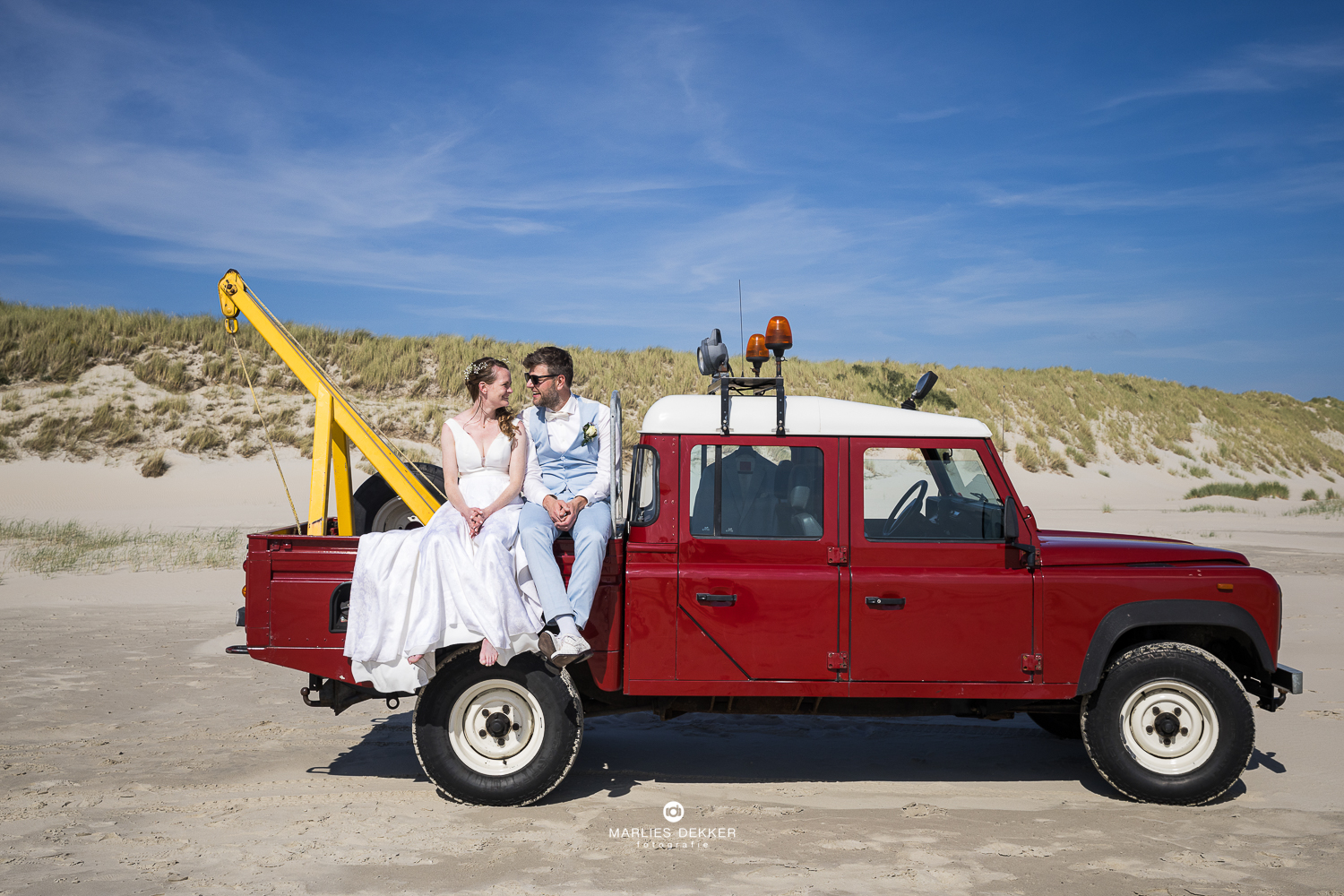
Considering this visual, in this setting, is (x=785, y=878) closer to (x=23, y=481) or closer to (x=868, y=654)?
(x=868, y=654)

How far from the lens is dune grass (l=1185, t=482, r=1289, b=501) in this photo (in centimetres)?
2859

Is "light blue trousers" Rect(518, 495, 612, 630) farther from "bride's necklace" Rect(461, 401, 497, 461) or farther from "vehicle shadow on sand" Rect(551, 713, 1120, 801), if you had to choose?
"vehicle shadow on sand" Rect(551, 713, 1120, 801)

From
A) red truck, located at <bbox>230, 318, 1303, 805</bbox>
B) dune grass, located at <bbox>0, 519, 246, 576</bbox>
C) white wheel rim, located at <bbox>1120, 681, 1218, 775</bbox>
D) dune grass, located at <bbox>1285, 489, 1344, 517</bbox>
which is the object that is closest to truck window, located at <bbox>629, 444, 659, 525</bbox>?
red truck, located at <bbox>230, 318, 1303, 805</bbox>

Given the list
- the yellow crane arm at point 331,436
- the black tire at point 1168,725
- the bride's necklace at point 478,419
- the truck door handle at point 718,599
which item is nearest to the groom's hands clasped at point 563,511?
the bride's necklace at point 478,419

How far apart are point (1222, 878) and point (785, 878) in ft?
6.46

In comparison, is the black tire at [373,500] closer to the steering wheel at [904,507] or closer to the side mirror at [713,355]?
the side mirror at [713,355]

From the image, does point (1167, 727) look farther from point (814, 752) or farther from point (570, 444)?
point (570, 444)

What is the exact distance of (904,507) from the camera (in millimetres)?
5223

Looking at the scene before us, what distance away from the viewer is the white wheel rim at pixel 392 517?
21.1 ft

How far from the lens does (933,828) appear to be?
4.73m

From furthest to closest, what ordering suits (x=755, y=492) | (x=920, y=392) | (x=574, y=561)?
(x=920, y=392), (x=755, y=492), (x=574, y=561)

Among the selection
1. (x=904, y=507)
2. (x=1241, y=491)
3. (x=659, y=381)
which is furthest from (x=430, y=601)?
(x=1241, y=491)

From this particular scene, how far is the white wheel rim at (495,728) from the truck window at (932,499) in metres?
2.13

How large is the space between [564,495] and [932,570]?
2122 mm
